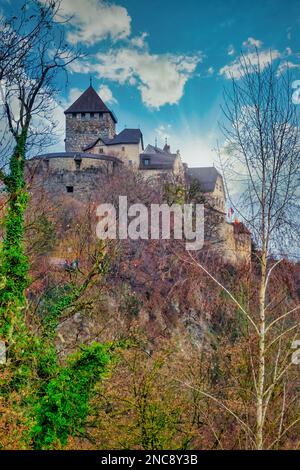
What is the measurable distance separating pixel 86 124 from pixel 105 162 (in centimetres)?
1478

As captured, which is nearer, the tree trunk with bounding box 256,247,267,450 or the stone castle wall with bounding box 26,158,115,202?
the tree trunk with bounding box 256,247,267,450

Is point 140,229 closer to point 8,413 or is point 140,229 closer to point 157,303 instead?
point 157,303

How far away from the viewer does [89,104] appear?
138 feet

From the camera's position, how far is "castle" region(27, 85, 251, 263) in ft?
82.1

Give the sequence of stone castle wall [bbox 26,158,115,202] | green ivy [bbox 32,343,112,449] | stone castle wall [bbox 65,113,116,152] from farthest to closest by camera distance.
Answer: stone castle wall [bbox 65,113,116,152], stone castle wall [bbox 26,158,115,202], green ivy [bbox 32,343,112,449]

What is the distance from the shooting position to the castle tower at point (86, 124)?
1612 inches

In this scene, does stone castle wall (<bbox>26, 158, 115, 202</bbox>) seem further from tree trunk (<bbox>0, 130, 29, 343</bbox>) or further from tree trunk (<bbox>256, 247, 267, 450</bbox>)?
tree trunk (<bbox>256, 247, 267, 450</bbox>)

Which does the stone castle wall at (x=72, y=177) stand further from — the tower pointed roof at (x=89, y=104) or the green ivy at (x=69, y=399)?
the green ivy at (x=69, y=399)

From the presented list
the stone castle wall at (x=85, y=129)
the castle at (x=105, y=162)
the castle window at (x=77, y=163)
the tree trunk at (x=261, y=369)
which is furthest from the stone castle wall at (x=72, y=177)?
the tree trunk at (x=261, y=369)

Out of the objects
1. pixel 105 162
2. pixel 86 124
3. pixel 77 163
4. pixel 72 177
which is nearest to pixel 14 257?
pixel 72 177

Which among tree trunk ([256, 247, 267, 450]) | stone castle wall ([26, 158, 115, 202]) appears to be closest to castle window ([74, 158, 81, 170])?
stone castle wall ([26, 158, 115, 202])

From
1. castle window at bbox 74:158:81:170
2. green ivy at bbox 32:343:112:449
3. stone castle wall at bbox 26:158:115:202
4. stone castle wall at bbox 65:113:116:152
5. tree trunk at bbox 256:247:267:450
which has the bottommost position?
green ivy at bbox 32:343:112:449

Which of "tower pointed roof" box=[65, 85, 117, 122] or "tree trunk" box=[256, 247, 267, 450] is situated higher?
"tower pointed roof" box=[65, 85, 117, 122]
